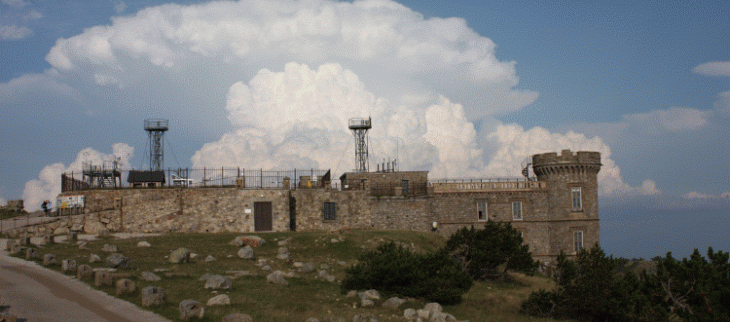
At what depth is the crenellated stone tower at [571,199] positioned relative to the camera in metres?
45.2

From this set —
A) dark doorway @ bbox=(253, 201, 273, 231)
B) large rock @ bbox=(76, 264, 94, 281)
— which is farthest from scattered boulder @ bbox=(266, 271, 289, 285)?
dark doorway @ bbox=(253, 201, 273, 231)

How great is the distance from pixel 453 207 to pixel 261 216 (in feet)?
53.2

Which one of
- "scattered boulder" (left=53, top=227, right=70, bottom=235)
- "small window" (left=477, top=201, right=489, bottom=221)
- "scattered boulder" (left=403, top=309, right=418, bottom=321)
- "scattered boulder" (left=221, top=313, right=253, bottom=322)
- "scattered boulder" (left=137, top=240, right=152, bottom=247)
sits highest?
"small window" (left=477, top=201, right=489, bottom=221)

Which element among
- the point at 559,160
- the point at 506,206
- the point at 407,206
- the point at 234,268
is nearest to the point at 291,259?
the point at 234,268

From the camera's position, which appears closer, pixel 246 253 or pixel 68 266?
pixel 68 266

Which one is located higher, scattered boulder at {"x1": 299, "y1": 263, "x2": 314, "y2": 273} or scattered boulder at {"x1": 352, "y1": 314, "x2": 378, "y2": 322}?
scattered boulder at {"x1": 299, "y1": 263, "x2": 314, "y2": 273}

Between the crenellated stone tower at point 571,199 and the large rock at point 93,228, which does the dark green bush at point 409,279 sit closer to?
the large rock at point 93,228

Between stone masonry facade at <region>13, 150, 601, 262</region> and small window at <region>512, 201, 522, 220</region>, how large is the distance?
84 millimetres

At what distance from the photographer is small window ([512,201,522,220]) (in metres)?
45.7

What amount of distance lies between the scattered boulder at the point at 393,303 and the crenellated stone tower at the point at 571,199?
27.7 meters

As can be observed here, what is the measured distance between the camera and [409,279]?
961 inches

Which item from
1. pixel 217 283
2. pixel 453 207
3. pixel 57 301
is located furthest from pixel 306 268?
pixel 453 207

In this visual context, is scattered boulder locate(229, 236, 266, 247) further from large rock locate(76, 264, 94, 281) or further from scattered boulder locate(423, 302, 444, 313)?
scattered boulder locate(423, 302, 444, 313)

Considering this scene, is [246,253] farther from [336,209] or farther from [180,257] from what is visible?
[336,209]
